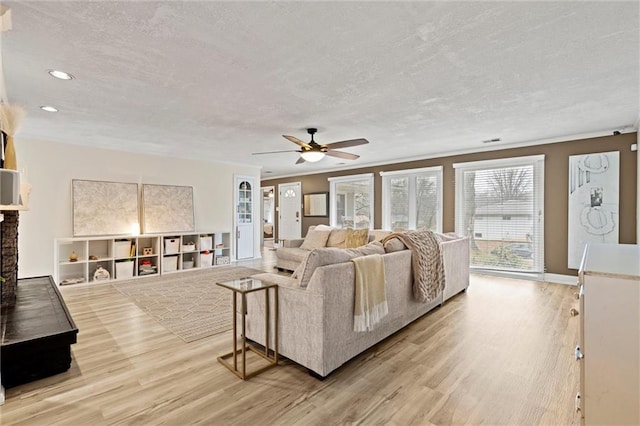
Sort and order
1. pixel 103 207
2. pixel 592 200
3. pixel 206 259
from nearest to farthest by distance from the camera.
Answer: pixel 592 200 → pixel 103 207 → pixel 206 259

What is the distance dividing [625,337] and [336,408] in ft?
4.87

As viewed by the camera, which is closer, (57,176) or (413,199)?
(57,176)

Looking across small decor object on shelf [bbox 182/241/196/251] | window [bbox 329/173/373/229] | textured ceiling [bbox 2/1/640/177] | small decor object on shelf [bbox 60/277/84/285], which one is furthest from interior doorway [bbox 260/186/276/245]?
textured ceiling [bbox 2/1/640/177]

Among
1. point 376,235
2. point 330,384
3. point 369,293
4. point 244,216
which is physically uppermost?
point 244,216

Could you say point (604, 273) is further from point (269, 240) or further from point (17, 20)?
point (269, 240)

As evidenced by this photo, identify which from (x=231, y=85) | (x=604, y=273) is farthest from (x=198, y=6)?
(x=604, y=273)

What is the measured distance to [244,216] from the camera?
7711 millimetres

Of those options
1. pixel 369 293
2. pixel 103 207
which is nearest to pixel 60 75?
pixel 369 293

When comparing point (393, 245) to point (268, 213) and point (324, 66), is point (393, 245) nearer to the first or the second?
point (324, 66)

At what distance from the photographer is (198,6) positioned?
1.72 m

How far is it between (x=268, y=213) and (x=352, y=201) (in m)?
4.37

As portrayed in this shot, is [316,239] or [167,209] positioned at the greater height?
[167,209]

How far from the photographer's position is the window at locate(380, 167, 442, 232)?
650cm

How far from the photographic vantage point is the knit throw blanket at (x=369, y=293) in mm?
2361
